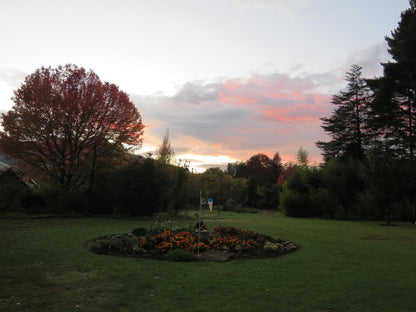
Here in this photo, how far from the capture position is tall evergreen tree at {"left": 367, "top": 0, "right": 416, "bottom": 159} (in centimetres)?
2297

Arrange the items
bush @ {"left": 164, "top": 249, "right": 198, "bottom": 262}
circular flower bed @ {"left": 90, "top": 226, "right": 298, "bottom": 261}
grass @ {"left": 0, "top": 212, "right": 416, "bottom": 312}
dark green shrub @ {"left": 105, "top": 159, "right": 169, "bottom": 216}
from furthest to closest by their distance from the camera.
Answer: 1. dark green shrub @ {"left": 105, "top": 159, "right": 169, "bottom": 216}
2. circular flower bed @ {"left": 90, "top": 226, "right": 298, "bottom": 261}
3. bush @ {"left": 164, "top": 249, "right": 198, "bottom": 262}
4. grass @ {"left": 0, "top": 212, "right": 416, "bottom": 312}

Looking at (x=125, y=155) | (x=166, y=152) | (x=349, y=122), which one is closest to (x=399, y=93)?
(x=349, y=122)

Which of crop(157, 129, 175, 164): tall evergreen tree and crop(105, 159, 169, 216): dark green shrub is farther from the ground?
crop(157, 129, 175, 164): tall evergreen tree

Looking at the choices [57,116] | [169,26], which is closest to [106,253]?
[169,26]

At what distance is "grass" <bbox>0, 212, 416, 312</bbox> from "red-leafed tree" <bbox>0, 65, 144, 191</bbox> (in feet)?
48.1

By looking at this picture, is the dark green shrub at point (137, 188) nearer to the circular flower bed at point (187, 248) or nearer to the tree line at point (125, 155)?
the tree line at point (125, 155)

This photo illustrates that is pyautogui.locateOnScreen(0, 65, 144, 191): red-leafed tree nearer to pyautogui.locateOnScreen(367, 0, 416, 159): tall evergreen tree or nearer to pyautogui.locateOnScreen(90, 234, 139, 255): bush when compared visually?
pyautogui.locateOnScreen(90, 234, 139, 255): bush

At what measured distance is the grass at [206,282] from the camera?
4.41 m

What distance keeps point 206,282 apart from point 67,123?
1960cm

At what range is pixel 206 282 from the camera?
5.54 meters

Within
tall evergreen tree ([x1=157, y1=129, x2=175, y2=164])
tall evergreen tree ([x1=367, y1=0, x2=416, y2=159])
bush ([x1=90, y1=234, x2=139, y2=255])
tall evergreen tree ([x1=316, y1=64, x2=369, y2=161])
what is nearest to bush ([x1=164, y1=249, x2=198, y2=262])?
bush ([x1=90, y1=234, x2=139, y2=255])

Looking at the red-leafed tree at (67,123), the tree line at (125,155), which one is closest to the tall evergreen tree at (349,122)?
the tree line at (125,155)

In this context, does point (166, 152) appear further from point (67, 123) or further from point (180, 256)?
point (180, 256)

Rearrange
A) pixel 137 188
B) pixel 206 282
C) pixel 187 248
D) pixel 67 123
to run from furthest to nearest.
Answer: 1. pixel 67 123
2. pixel 137 188
3. pixel 187 248
4. pixel 206 282
